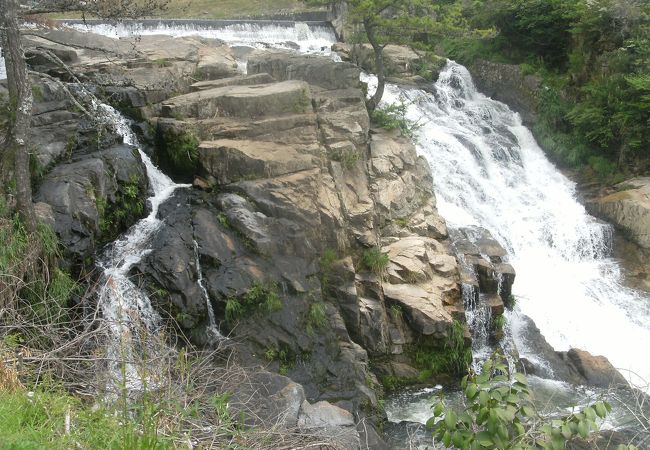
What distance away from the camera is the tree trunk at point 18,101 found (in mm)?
7320

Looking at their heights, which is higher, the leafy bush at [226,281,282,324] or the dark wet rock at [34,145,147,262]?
the dark wet rock at [34,145,147,262]

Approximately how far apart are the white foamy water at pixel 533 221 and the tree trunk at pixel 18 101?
8.98 m

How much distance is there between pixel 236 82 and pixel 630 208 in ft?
31.4

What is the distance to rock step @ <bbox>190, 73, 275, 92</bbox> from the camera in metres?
12.8

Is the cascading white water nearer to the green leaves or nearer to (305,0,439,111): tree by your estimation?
the green leaves

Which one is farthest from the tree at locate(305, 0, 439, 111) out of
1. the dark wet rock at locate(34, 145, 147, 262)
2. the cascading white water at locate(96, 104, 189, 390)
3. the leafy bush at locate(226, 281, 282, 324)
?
the leafy bush at locate(226, 281, 282, 324)

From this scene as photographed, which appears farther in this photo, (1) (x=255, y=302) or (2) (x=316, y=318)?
(2) (x=316, y=318)

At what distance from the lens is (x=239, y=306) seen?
903 cm

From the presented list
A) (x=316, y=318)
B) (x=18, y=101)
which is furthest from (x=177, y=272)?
(x=18, y=101)

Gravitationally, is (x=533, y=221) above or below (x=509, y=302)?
above

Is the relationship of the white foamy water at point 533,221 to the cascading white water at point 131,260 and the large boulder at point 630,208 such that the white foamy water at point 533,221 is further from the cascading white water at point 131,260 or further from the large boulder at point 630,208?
the cascading white water at point 131,260

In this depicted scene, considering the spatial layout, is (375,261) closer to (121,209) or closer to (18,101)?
(121,209)

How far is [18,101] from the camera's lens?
763 centimetres

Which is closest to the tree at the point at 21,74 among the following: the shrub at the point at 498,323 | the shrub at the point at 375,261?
the shrub at the point at 375,261
